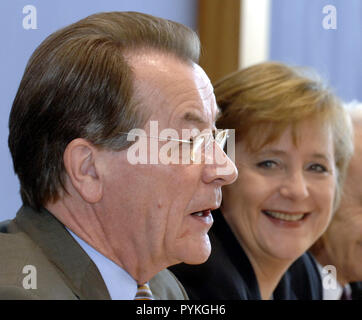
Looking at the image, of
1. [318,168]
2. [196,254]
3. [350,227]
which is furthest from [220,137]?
[350,227]

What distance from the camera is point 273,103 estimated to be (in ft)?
5.32

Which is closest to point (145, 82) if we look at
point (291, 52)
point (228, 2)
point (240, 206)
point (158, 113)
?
point (158, 113)

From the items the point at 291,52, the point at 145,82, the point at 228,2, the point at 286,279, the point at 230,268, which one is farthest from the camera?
the point at 291,52

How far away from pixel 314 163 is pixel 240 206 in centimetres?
23

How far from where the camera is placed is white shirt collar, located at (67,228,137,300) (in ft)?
3.83

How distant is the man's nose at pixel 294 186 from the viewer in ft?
5.31

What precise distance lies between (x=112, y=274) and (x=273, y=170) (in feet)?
1.99

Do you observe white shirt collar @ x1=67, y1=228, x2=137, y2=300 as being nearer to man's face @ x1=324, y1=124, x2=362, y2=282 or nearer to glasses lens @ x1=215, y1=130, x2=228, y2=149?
glasses lens @ x1=215, y1=130, x2=228, y2=149

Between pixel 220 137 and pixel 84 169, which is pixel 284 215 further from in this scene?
pixel 84 169

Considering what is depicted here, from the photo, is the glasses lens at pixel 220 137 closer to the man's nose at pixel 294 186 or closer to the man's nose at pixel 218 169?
the man's nose at pixel 218 169

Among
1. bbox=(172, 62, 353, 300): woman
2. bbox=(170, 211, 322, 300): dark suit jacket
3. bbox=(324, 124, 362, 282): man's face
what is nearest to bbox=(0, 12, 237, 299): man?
bbox=(170, 211, 322, 300): dark suit jacket

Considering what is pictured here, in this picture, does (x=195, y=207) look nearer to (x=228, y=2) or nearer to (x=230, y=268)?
(x=230, y=268)

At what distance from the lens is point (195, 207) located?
1193 mm

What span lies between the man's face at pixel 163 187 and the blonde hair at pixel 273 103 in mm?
432
